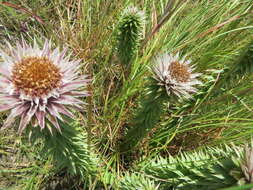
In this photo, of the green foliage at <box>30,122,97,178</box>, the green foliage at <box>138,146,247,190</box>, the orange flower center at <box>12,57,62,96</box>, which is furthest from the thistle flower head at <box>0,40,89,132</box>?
the green foliage at <box>138,146,247,190</box>

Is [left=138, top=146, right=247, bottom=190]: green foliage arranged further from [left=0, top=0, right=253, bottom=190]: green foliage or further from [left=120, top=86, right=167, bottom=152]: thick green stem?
[left=120, top=86, right=167, bottom=152]: thick green stem

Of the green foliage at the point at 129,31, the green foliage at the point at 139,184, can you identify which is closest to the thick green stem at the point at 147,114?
the green foliage at the point at 139,184

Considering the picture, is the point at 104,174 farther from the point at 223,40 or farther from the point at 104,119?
the point at 223,40

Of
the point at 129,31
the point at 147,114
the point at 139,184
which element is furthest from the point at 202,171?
the point at 129,31

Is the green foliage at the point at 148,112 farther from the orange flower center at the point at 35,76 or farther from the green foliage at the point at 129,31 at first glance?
the orange flower center at the point at 35,76

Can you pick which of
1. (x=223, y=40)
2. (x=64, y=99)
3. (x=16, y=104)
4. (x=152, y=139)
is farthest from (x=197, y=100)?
(x=16, y=104)

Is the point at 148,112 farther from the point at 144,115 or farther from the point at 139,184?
the point at 139,184
